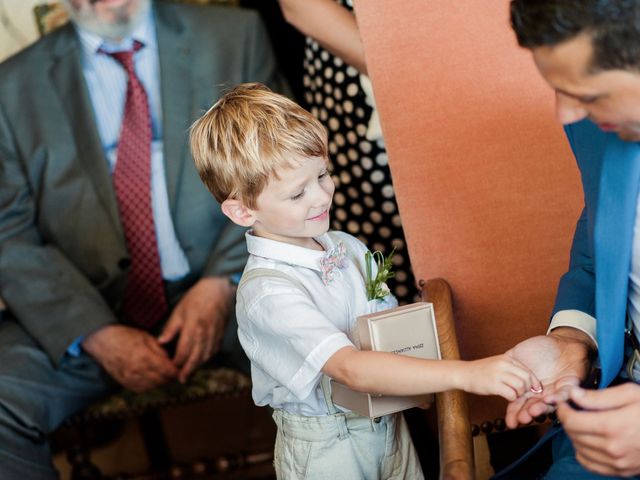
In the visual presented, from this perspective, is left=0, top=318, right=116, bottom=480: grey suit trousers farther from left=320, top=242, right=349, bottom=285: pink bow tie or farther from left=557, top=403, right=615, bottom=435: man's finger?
left=557, top=403, right=615, bottom=435: man's finger

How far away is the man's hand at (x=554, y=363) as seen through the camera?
137 centimetres

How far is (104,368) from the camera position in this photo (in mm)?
2541

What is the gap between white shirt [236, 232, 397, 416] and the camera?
4.66 feet

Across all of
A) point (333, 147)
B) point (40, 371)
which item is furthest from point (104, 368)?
point (333, 147)

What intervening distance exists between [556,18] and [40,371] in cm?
186

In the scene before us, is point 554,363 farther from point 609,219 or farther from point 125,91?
point 125,91

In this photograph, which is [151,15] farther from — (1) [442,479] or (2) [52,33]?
(1) [442,479]

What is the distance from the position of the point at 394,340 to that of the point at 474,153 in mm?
572

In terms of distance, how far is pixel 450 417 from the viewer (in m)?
1.45

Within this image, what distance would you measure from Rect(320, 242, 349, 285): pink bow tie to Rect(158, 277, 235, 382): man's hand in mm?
987

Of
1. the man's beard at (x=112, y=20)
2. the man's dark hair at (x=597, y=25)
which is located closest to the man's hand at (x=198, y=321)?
the man's beard at (x=112, y=20)

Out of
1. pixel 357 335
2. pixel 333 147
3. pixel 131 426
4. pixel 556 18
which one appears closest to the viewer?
pixel 556 18

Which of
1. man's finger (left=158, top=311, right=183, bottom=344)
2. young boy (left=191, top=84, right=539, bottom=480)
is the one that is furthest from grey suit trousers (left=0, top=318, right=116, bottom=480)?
young boy (left=191, top=84, right=539, bottom=480)

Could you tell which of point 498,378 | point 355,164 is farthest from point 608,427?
point 355,164
